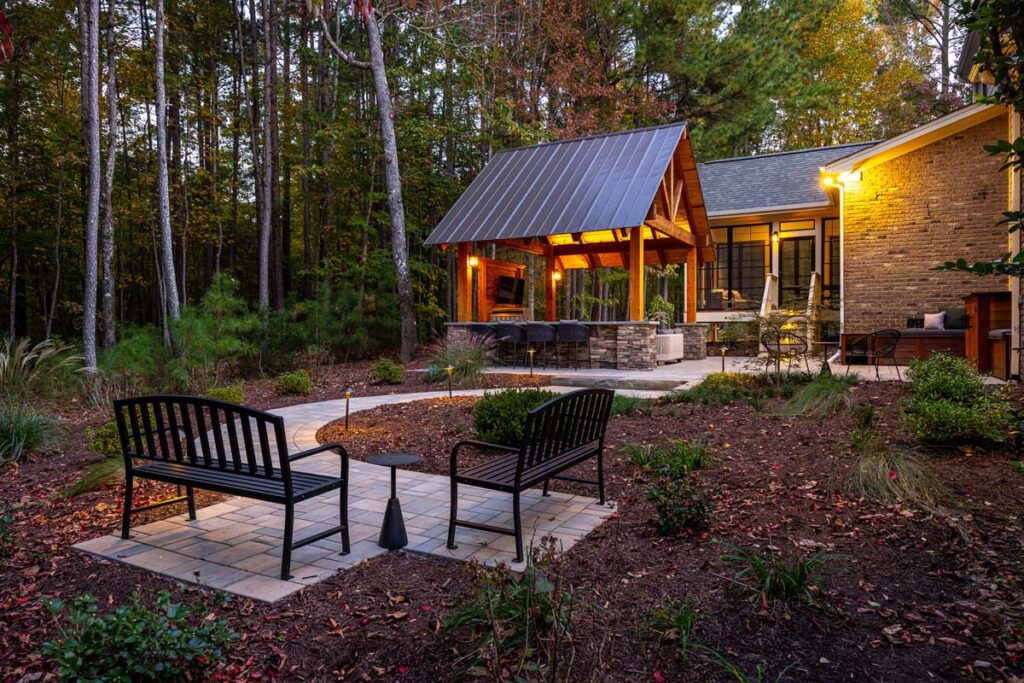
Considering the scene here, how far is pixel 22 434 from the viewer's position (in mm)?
5355

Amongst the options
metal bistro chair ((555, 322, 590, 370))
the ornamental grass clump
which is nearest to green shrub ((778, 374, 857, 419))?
the ornamental grass clump

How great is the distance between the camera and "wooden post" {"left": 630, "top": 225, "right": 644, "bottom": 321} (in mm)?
11648

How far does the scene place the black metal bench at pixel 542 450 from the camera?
10.2 feet

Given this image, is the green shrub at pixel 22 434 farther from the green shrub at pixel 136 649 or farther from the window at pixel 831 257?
the window at pixel 831 257

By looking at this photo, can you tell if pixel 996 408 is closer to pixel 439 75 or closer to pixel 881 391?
pixel 881 391

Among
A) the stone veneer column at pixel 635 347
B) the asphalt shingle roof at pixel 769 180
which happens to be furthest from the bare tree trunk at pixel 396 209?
the asphalt shingle roof at pixel 769 180

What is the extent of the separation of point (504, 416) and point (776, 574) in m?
2.87

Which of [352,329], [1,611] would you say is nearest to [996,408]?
[1,611]

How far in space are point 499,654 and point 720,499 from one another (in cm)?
235

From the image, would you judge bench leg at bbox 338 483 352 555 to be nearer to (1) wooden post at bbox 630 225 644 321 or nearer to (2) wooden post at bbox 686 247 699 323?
(1) wooden post at bbox 630 225 644 321

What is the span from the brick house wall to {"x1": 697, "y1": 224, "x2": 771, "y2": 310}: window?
4.56m

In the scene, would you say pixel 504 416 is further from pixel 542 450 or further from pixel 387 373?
pixel 387 373

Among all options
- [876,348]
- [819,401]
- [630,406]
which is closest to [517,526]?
[630,406]

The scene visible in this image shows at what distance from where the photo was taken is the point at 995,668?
2.12 meters
